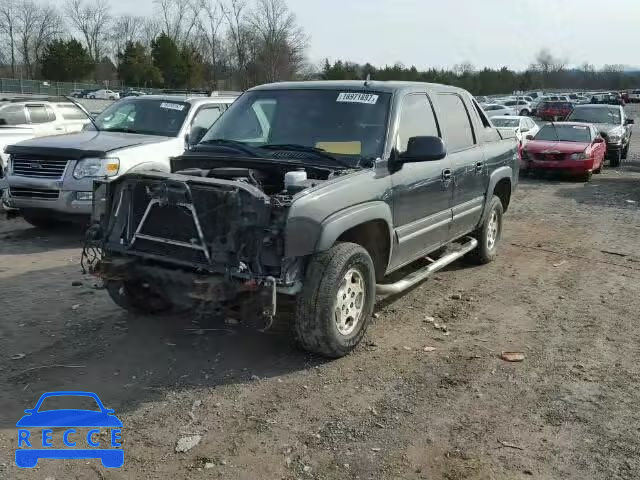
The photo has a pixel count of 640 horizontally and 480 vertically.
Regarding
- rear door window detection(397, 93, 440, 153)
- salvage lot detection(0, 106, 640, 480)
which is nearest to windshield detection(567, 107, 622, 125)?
salvage lot detection(0, 106, 640, 480)

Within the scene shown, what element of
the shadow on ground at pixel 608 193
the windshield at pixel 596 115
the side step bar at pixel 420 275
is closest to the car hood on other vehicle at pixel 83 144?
the side step bar at pixel 420 275

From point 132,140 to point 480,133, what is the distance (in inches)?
180

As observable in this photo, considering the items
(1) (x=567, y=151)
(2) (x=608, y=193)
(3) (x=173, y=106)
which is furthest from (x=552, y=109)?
(3) (x=173, y=106)

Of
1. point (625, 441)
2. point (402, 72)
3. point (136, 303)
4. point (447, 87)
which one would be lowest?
point (625, 441)

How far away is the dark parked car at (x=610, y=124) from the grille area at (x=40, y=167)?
16.0 meters

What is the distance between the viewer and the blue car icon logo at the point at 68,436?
135 inches

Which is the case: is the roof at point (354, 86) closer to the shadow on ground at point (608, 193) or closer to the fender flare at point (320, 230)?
the fender flare at point (320, 230)

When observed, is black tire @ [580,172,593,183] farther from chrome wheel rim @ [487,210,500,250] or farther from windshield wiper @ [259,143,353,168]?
windshield wiper @ [259,143,353,168]

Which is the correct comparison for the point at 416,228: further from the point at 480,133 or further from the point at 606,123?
the point at 606,123

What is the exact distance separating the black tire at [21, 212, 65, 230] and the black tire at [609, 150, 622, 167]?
1595cm

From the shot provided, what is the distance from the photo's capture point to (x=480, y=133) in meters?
6.91

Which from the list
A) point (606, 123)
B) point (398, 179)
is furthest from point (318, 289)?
point (606, 123)

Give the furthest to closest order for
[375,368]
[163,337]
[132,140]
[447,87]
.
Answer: [132,140] → [447,87] → [163,337] → [375,368]

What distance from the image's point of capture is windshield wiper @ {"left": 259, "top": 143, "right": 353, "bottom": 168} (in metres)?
5.03
